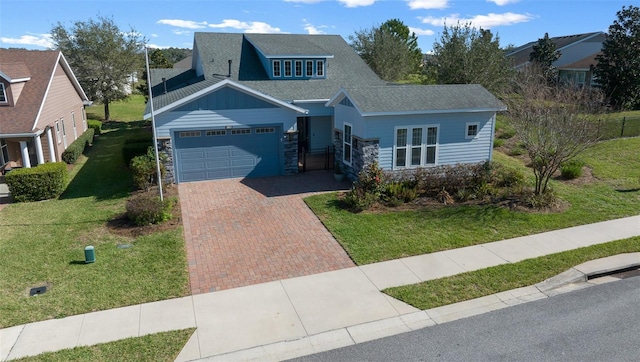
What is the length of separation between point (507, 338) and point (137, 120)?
39255mm

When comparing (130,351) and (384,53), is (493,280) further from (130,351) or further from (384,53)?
(384,53)

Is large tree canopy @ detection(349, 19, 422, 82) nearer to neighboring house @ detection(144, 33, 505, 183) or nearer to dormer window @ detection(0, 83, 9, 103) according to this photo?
neighboring house @ detection(144, 33, 505, 183)

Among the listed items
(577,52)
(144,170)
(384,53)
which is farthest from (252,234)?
(577,52)

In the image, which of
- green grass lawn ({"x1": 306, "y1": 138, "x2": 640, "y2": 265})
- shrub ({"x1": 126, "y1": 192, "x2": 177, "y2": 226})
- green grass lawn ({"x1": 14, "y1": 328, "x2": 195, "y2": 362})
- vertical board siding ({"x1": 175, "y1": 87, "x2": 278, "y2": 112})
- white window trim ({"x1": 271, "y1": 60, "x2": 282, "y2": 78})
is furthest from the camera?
white window trim ({"x1": 271, "y1": 60, "x2": 282, "y2": 78})

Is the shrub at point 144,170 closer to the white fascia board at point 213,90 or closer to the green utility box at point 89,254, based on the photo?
the white fascia board at point 213,90

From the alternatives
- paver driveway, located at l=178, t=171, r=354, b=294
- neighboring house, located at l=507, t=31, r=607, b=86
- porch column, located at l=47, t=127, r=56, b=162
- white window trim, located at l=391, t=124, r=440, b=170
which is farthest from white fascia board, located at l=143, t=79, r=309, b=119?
neighboring house, located at l=507, t=31, r=607, b=86

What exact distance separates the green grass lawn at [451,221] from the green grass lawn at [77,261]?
498 centimetres

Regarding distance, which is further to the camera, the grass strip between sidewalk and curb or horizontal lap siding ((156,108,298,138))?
horizontal lap siding ((156,108,298,138))

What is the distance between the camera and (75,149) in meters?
23.2

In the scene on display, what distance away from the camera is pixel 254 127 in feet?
61.7

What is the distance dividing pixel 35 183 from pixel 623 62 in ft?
135

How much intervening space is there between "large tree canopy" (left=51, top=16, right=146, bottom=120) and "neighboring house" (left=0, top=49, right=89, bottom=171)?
11.5 m

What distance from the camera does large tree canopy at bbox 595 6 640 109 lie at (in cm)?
3359

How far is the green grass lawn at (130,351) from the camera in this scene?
23.9 ft
